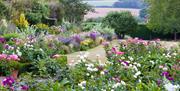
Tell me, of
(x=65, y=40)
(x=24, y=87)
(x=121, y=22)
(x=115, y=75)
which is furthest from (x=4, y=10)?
(x=24, y=87)

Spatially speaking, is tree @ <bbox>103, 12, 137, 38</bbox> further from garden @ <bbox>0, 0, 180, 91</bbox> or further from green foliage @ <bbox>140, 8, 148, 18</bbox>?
green foliage @ <bbox>140, 8, 148, 18</bbox>

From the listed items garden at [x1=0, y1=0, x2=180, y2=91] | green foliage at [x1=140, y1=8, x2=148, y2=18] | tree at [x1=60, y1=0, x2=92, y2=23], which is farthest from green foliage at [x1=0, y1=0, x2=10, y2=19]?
green foliage at [x1=140, y1=8, x2=148, y2=18]

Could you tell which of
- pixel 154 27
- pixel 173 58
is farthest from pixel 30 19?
pixel 173 58

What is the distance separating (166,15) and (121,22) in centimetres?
273

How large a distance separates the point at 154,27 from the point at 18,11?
8.62 metres

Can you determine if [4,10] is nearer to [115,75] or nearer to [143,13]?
[143,13]

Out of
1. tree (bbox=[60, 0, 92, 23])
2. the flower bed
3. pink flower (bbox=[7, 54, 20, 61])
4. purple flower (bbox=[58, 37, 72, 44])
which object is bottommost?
tree (bbox=[60, 0, 92, 23])

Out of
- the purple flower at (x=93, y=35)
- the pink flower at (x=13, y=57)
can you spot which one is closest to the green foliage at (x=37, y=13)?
the purple flower at (x=93, y=35)

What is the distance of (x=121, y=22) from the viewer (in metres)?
26.8

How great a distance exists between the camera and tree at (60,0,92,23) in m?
28.5

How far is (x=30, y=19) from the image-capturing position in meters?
24.3

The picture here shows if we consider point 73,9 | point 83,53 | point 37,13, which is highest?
point 83,53

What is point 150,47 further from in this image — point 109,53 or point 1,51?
point 1,51

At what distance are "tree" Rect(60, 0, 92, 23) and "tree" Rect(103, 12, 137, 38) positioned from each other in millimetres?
2228
